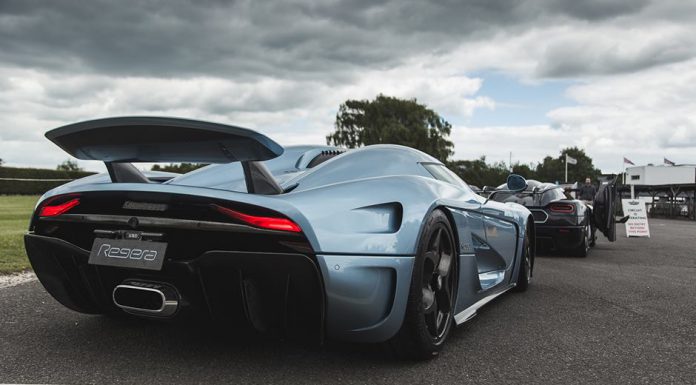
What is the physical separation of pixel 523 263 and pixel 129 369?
3.35 metres

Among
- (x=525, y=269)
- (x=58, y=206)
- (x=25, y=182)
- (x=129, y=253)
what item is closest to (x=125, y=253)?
(x=129, y=253)

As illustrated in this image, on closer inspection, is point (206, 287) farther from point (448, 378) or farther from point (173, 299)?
point (448, 378)

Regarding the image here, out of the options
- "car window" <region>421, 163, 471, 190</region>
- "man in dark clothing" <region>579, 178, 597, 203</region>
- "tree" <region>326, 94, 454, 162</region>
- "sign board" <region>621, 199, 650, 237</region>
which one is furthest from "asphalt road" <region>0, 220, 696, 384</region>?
"tree" <region>326, 94, 454, 162</region>

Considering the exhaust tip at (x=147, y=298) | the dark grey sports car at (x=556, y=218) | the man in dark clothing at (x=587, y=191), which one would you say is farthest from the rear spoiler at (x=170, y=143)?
the man in dark clothing at (x=587, y=191)

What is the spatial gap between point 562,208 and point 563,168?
4050 inches

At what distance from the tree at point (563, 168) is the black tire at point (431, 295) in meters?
108

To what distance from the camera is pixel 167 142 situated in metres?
2.51

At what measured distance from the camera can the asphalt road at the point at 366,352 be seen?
2.65 m

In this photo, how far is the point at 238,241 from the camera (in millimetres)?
2408

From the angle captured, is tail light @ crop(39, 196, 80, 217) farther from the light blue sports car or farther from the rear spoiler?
the rear spoiler

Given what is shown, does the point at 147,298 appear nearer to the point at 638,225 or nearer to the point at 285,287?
the point at 285,287

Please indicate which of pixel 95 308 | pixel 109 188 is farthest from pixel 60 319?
pixel 109 188

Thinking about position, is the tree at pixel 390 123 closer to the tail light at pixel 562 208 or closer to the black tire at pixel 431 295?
the tail light at pixel 562 208

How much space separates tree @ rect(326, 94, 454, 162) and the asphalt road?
5179 cm
